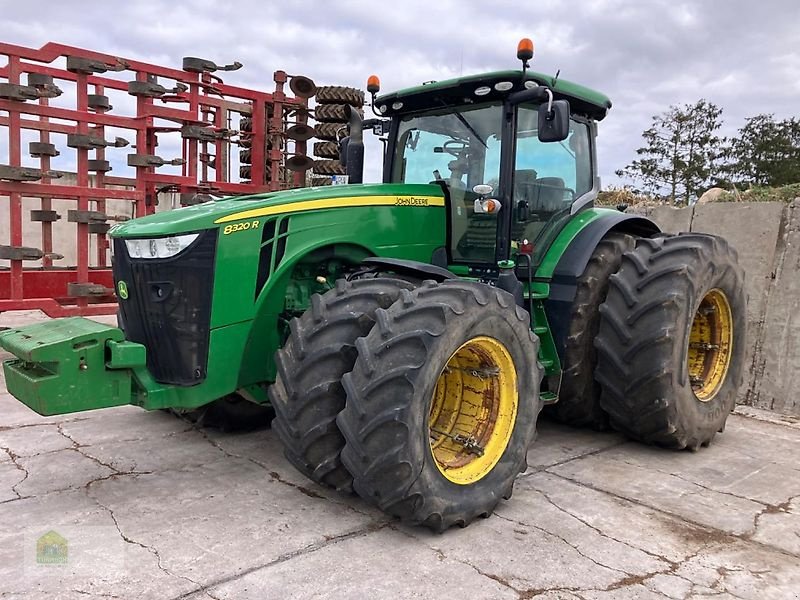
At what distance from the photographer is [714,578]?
113 inches

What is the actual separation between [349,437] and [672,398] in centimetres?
228

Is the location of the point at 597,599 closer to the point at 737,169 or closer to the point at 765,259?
the point at 765,259

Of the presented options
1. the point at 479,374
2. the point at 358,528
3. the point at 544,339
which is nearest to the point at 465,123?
the point at 544,339

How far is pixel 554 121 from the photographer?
3.87 m

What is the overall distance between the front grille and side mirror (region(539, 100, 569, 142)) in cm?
194

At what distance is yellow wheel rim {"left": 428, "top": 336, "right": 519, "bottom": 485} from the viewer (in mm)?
3490

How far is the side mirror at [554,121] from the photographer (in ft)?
12.6

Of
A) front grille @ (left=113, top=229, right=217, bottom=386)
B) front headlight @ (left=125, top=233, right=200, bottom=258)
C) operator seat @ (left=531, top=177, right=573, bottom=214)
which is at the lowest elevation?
front grille @ (left=113, top=229, right=217, bottom=386)

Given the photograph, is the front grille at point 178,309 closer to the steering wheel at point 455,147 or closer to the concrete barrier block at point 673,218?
the steering wheel at point 455,147

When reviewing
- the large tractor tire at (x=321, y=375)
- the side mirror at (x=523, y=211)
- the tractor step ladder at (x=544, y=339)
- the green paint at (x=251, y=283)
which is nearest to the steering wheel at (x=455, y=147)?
the green paint at (x=251, y=283)

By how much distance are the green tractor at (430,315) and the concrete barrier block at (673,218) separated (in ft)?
5.09

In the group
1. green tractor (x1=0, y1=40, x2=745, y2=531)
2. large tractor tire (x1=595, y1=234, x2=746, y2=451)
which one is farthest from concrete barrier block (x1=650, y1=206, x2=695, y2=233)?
large tractor tire (x1=595, y1=234, x2=746, y2=451)

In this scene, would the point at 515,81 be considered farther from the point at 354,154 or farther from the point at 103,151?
the point at 103,151

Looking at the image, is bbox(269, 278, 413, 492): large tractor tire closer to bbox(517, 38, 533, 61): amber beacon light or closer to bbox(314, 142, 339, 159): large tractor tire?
bbox(517, 38, 533, 61): amber beacon light
